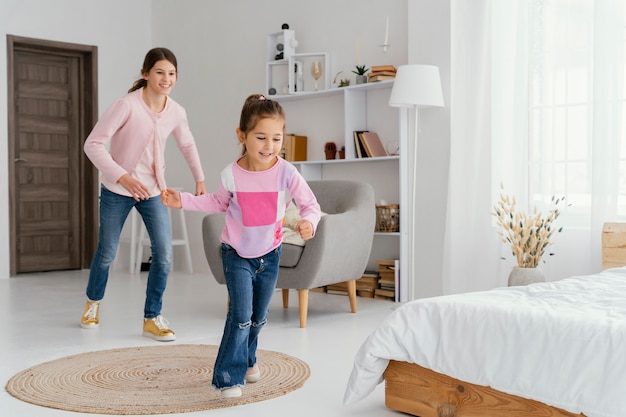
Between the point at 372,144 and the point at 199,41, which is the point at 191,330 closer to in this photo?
the point at 372,144

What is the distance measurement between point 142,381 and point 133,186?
98 cm

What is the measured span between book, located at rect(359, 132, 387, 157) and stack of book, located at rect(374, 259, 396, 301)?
751 millimetres

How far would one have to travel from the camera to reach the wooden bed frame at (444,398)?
2.10 m

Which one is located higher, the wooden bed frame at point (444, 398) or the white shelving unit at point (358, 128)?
the white shelving unit at point (358, 128)

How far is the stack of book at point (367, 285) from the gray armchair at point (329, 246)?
2.31 ft

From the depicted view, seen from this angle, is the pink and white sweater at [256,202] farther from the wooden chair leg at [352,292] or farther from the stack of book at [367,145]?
the stack of book at [367,145]

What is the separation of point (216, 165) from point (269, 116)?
14.5 ft

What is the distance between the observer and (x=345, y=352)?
11.4 feet

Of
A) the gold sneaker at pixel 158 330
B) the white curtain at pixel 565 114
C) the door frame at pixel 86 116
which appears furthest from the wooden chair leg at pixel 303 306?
the door frame at pixel 86 116

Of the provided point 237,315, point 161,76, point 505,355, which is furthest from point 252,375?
point 161,76

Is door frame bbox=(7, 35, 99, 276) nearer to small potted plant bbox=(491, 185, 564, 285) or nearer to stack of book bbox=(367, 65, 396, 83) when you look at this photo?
stack of book bbox=(367, 65, 396, 83)

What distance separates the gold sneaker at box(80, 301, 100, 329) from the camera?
4.12 meters

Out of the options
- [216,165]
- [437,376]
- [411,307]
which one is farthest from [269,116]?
[216,165]

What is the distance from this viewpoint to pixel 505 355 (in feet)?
6.88
